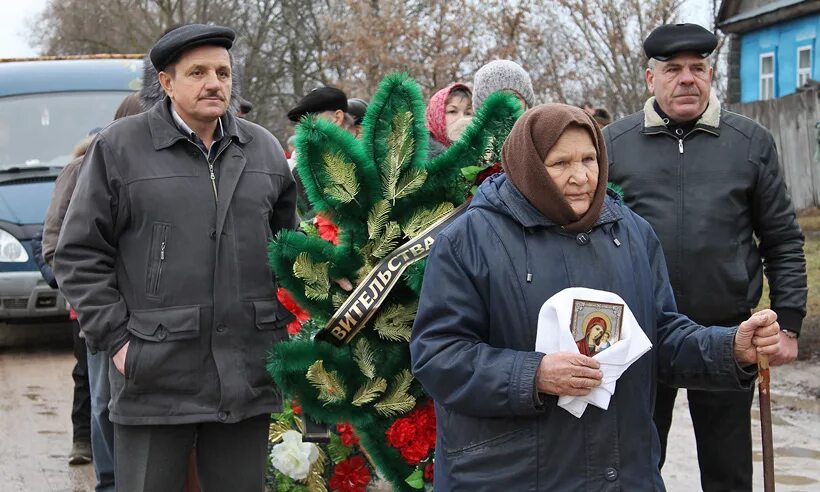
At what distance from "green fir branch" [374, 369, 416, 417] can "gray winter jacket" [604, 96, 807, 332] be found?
1.13m

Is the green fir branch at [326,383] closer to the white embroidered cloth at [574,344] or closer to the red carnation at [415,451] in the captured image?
the red carnation at [415,451]

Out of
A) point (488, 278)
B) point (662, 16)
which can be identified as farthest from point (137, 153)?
point (662, 16)

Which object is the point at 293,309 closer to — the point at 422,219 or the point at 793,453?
the point at 422,219

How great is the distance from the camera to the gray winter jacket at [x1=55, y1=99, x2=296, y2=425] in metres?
3.76

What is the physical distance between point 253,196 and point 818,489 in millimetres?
3583

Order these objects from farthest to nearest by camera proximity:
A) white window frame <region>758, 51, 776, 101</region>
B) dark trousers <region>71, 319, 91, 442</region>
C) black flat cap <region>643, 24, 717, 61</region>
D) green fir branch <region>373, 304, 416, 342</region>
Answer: white window frame <region>758, 51, 776, 101</region> → dark trousers <region>71, 319, 91, 442</region> → black flat cap <region>643, 24, 717, 61</region> → green fir branch <region>373, 304, 416, 342</region>

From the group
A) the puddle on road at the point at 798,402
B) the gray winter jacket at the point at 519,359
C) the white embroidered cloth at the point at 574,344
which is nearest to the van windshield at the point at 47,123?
the puddle on road at the point at 798,402

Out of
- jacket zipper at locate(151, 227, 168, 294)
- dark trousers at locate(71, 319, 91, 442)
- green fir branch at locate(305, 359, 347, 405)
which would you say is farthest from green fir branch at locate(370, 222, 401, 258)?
dark trousers at locate(71, 319, 91, 442)

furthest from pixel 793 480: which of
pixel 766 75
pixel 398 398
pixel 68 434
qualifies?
pixel 766 75

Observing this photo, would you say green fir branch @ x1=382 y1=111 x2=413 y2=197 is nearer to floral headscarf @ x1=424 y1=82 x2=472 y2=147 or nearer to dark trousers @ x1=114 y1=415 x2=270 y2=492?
floral headscarf @ x1=424 y1=82 x2=472 y2=147

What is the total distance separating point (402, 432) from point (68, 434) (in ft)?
13.2

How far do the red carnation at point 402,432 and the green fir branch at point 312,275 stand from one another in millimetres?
554

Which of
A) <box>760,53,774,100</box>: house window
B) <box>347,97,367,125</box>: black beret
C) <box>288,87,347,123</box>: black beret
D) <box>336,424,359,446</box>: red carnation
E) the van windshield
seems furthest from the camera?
<box>760,53,774,100</box>: house window

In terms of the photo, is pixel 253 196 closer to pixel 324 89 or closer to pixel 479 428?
pixel 479 428
